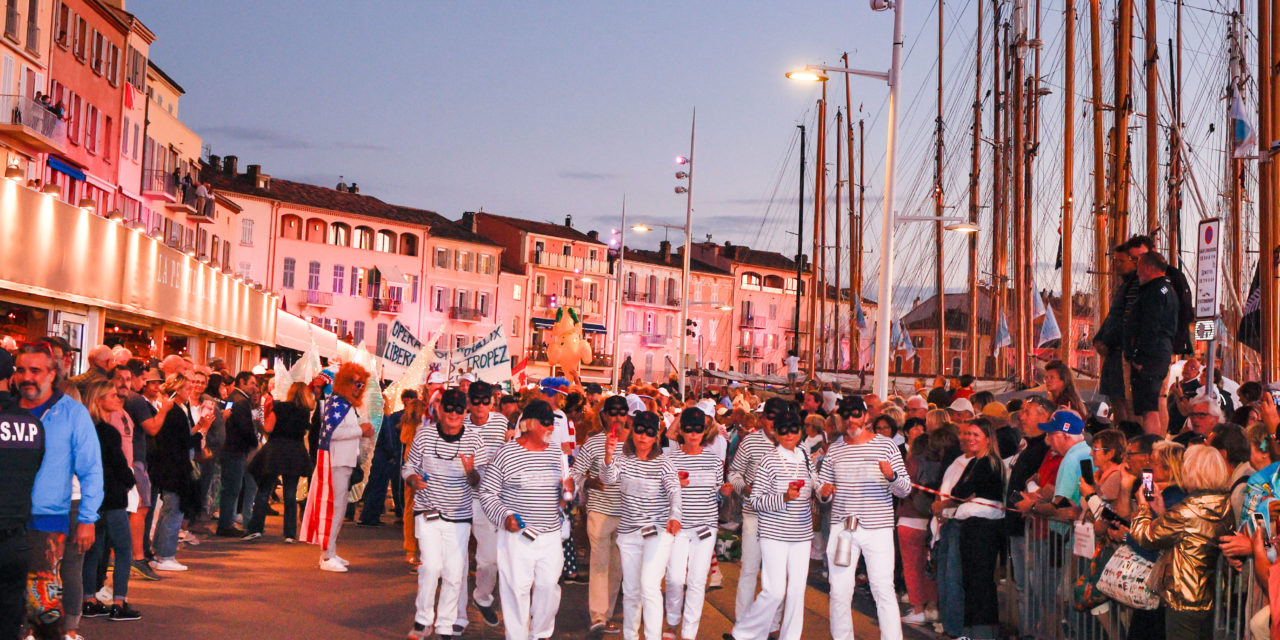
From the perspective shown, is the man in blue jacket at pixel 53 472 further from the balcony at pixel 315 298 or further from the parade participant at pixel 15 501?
the balcony at pixel 315 298

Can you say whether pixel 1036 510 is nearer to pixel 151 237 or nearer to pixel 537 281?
pixel 151 237

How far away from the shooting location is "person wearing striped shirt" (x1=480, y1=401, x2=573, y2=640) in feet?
31.4

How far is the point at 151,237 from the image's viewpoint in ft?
96.5

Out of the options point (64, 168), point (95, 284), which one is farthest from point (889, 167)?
point (64, 168)

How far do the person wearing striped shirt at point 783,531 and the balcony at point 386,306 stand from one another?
2985 inches

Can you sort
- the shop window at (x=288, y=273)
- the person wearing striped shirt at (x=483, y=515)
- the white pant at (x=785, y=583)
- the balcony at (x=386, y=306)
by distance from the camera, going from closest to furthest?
the white pant at (x=785, y=583)
the person wearing striped shirt at (x=483, y=515)
the shop window at (x=288, y=273)
the balcony at (x=386, y=306)

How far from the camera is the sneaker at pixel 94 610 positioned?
10305 millimetres

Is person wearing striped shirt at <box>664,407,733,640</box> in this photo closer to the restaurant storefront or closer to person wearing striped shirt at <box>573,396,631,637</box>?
person wearing striped shirt at <box>573,396,631,637</box>

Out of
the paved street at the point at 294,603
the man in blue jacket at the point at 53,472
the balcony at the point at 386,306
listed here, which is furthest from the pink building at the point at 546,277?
the man in blue jacket at the point at 53,472

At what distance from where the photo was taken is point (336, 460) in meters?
13.3

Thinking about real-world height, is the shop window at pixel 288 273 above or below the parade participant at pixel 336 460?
above

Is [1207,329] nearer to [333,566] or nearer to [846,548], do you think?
[846,548]

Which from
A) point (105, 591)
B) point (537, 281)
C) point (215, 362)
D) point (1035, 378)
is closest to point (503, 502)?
point (105, 591)

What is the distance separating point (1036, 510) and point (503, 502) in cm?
397
